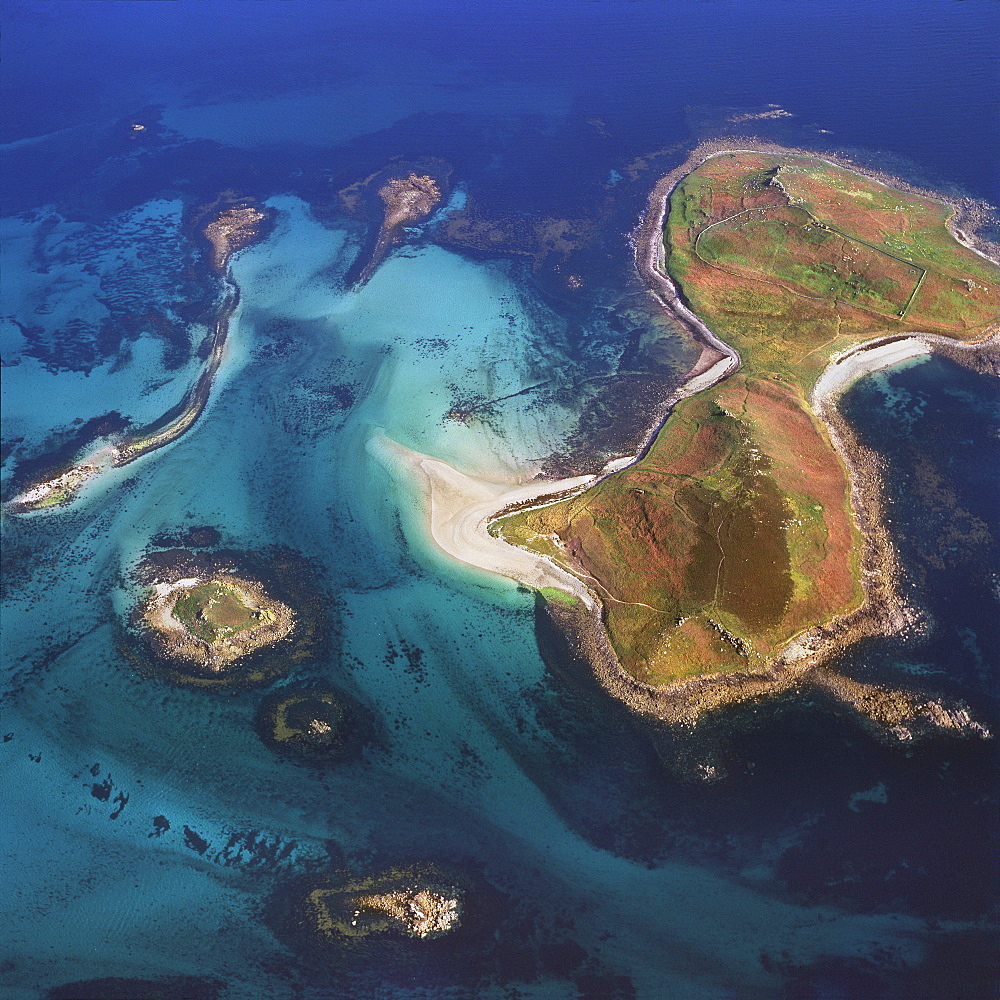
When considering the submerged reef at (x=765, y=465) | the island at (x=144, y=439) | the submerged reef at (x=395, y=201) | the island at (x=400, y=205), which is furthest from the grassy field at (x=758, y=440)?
the island at (x=144, y=439)

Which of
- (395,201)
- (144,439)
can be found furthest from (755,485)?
(395,201)

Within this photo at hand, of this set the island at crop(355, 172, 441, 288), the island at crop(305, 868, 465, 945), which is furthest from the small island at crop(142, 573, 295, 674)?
the island at crop(355, 172, 441, 288)

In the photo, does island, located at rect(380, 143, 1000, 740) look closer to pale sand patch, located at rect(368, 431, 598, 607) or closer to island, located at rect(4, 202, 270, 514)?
pale sand patch, located at rect(368, 431, 598, 607)

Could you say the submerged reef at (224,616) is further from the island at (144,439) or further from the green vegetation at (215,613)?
the island at (144,439)

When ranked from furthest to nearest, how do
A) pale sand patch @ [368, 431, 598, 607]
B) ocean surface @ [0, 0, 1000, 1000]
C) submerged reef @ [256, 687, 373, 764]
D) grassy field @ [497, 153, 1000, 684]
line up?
pale sand patch @ [368, 431, 598, 607] < grassy field @ [497, 153, 1000, 684] < submerged reef @ [256, 687, 373, 764] < ocean surface @ [0, 0, 1000, 1000]

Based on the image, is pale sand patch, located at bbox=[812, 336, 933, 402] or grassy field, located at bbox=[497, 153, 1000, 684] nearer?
grassy field, located at bbox=[497, 153, 1000, 684]

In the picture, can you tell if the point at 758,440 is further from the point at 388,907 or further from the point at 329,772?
the point at 388,907

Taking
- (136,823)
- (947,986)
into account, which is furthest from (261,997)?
(947,986)
